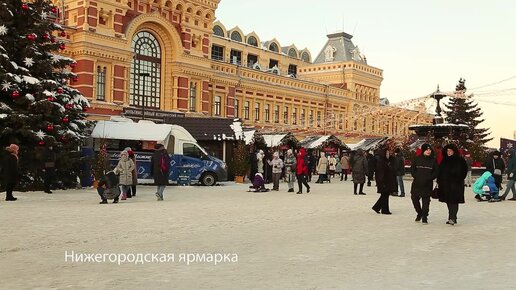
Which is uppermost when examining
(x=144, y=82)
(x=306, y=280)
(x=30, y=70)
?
(x=144, y=82)

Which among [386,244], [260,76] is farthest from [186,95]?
[386,244]

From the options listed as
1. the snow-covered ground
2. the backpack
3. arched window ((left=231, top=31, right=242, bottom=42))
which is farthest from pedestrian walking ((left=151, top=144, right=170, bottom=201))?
arched window ((left=231, top=31, right=242, bottom=42))

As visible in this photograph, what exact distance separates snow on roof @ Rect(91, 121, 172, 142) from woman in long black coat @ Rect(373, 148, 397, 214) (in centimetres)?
1307

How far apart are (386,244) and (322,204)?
7.17m

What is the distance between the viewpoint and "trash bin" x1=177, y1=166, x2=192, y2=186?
81.3ft

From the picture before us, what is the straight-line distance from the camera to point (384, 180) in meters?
13.3

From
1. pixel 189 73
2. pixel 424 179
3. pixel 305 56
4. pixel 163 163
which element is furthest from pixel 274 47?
pixel 424 179

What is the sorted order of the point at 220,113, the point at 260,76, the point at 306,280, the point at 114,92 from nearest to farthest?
the point at 306,280 < the point at 114,92 < the point at 220,113 < the point at 260,76

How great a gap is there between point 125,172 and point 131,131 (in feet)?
27.3

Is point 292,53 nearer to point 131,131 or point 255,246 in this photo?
point 131,131

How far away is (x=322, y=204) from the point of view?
53.0 feet

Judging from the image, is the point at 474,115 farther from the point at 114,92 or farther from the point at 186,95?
the point at 114,92

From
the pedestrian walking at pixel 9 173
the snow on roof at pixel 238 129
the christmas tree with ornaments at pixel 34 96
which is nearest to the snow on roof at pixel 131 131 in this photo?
the christmas tree with ornaments at pixel 34 96

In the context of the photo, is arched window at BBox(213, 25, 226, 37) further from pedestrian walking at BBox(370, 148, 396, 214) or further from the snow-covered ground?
pedestrian walking at BBox(370, 148, 396, 214)
